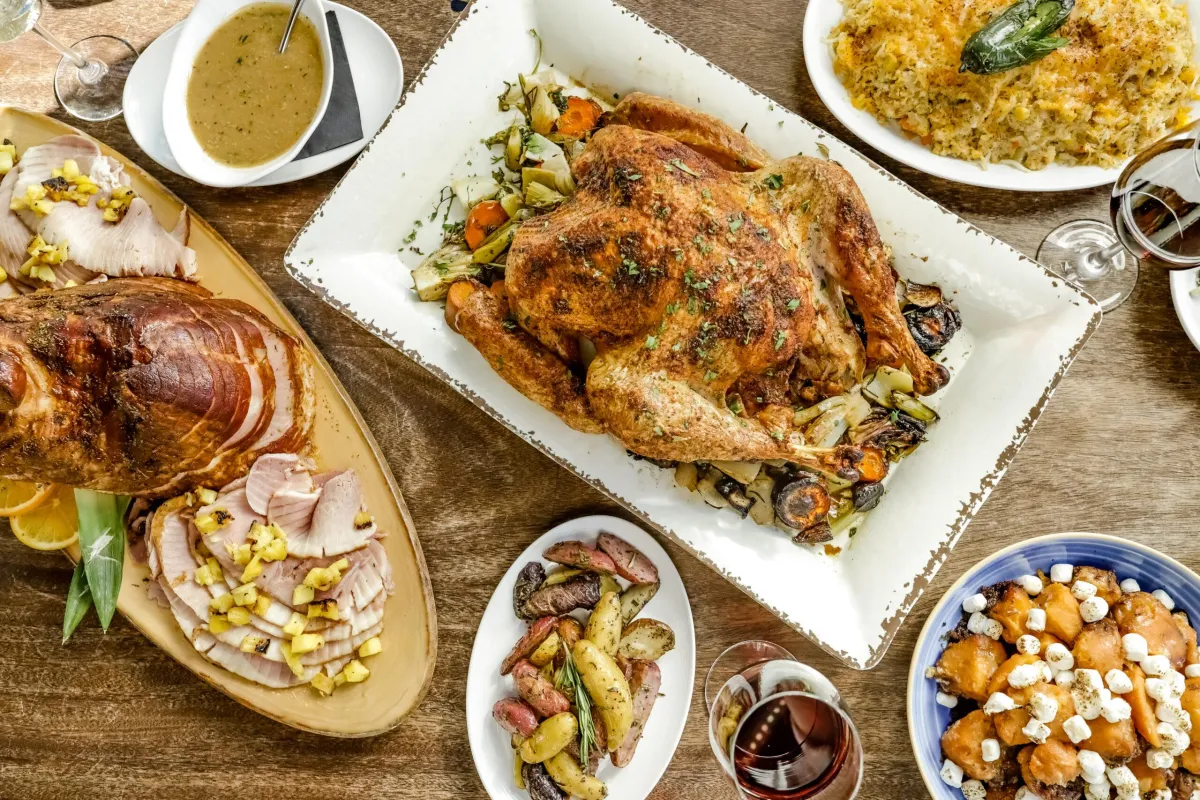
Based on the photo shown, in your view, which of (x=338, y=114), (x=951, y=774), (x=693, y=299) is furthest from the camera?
(x=338, y=114)

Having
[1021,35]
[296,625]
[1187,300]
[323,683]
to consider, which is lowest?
[323,683]

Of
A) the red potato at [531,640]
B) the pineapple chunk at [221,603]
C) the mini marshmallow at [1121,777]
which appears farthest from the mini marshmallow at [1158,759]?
the pineapple chunk at [221,603]

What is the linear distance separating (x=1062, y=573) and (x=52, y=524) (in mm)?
3470

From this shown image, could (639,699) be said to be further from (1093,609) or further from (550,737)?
(1093,609)

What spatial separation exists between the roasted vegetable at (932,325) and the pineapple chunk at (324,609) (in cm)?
203

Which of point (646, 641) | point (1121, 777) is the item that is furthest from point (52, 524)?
point (1121, 777)

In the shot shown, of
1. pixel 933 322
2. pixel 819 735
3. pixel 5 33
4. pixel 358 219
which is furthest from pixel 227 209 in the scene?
pixel 819 735

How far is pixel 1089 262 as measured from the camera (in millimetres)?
2697

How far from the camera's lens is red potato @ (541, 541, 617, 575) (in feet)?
8.46

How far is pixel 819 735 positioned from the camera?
2445mm

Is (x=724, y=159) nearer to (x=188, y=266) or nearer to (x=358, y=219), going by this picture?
→ (x=358, y=219)

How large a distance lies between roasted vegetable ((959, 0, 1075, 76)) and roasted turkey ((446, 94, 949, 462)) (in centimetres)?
67

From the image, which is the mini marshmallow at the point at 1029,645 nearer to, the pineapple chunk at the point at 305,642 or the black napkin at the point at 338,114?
the pineapple chunk at the point at 305,642

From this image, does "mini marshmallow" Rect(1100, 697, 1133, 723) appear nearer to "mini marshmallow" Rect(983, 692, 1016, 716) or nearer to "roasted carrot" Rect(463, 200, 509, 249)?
"mini marshmallow" Rect(983, 692, 1016, 716)
